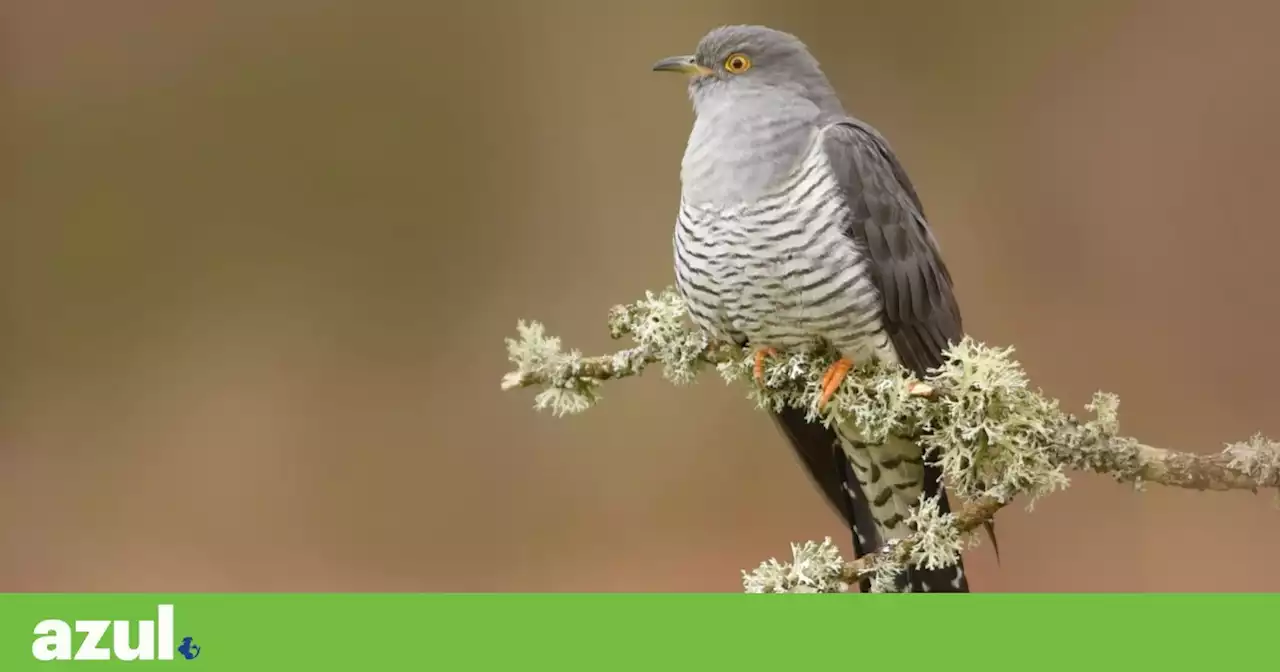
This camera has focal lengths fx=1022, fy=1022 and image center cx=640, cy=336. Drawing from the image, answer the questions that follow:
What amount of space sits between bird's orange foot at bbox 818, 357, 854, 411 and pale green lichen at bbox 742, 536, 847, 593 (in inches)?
7.5

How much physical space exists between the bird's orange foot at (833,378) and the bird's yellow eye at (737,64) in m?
0.40

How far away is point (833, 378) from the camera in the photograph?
125cm

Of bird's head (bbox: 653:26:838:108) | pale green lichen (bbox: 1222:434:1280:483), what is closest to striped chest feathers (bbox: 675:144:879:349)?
bird's head (bbox: 653:26:838:108)

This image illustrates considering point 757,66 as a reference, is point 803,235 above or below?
below

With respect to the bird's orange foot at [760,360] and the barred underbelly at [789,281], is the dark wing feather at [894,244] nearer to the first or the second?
the barred underbelly at [789,281]

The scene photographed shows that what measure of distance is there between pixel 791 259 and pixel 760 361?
157mm

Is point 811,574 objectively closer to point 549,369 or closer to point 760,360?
point 760,360

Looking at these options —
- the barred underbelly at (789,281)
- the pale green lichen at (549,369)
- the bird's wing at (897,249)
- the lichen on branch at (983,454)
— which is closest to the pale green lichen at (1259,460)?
the lichen on branch at (983,454)

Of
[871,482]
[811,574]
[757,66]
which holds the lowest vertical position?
[811,574]

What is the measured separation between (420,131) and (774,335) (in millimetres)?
1276

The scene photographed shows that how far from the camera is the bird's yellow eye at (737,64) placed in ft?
4.34

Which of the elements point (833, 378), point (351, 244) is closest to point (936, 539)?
point (833, 378)

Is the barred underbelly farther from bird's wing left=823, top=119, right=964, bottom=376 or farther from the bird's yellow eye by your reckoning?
the bird's yellow eye

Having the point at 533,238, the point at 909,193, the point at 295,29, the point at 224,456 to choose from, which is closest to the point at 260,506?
the point at 224,456
